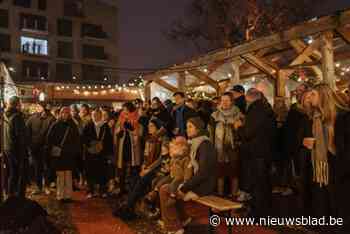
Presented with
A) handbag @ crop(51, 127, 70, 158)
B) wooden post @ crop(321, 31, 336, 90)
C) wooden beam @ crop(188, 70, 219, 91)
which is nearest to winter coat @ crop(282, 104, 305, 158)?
wooden post @ crop(321, 31, 336, 90)

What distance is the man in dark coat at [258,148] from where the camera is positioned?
219 inches

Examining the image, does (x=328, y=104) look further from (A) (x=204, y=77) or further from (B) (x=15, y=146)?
(A) (x=204, y=77)

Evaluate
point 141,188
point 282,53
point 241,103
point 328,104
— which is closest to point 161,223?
point 141,188

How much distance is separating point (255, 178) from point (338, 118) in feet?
5.76

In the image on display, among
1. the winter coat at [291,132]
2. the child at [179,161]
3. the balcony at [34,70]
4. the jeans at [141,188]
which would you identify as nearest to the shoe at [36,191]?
the jeans at [141,188]

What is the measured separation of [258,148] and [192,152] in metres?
1.03

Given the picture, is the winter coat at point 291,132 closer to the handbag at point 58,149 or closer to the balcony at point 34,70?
the handbag at point 58,149

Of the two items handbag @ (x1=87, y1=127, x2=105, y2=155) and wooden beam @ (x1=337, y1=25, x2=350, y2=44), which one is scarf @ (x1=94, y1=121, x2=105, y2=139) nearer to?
handbag @ (x1=87, y1=127, x2=105, y2=155)

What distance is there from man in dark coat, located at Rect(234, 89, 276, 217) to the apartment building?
113ft

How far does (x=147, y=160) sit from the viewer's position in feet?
21.1

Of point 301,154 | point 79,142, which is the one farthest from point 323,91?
point 79,142

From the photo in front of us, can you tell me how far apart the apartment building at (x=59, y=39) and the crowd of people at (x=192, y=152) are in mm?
31418

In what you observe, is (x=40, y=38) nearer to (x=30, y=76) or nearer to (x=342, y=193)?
(x=30, y=76)

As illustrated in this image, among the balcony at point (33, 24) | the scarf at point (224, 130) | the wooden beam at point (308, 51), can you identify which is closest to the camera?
the scarf at point (224, 130)
